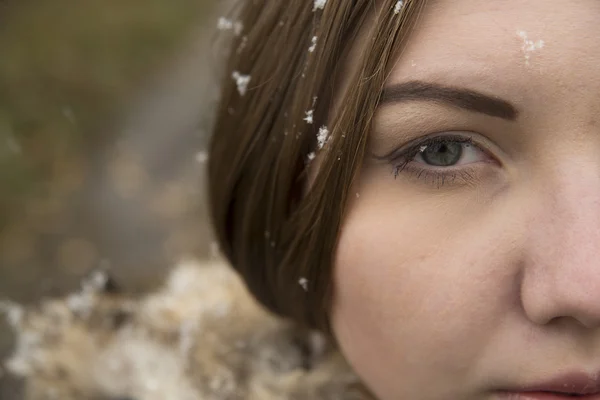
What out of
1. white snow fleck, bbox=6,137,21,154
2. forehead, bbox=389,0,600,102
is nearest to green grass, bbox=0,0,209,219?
white snow fleck, bbox=6,137,21,154

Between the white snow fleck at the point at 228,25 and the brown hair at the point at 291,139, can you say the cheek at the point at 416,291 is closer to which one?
the brown hair at the point at 291,139

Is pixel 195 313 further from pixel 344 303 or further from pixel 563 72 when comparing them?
pixel 563 72

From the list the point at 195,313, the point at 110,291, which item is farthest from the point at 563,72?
the point at 110,291

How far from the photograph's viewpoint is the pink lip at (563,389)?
A: 894 mm

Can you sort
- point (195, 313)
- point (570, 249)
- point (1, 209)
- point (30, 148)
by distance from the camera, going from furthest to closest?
point (30, 148) → point (1, 209) → point (195, 313) → point (570, 249)

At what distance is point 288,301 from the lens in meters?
1.26

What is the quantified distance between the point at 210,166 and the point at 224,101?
0.16 m

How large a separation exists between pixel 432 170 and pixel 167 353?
0.76 metres

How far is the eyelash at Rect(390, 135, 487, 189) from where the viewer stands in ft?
3.07

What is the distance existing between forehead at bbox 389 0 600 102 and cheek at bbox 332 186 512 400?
0.22 metres

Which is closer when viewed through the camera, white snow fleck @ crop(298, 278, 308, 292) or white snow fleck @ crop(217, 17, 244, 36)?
white snow fleck @ crop(298, 278, 308, 292)

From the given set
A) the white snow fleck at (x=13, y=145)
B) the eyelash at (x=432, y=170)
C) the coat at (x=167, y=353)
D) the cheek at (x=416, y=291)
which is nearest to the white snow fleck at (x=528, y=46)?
the eyelash at (x=432, y=170)

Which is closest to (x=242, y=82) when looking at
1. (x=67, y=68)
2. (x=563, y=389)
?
(x=563, y=389)

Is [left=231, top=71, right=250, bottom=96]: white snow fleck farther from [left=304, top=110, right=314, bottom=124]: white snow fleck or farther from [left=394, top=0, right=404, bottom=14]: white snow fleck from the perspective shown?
[left=394, top=0, right=404, bottom=14]: white snow fleck
